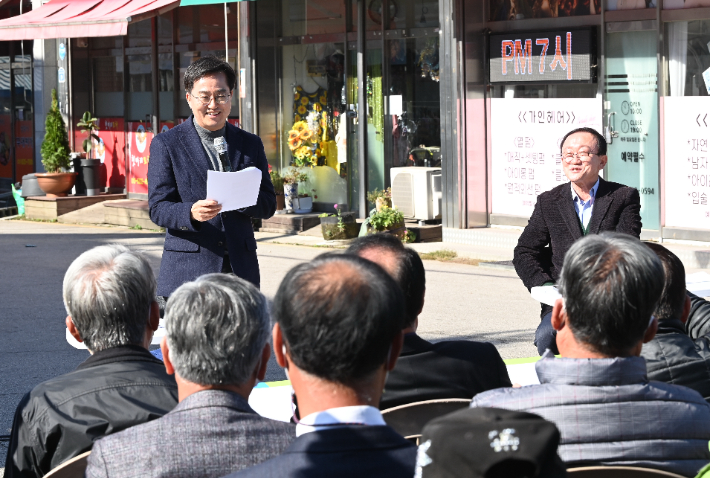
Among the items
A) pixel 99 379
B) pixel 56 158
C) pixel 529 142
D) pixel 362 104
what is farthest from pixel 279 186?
pixel 99 379

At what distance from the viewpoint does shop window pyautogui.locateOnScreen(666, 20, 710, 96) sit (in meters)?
10.9

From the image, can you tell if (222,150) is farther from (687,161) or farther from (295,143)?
(295,143)

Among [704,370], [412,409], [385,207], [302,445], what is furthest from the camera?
[385,207]

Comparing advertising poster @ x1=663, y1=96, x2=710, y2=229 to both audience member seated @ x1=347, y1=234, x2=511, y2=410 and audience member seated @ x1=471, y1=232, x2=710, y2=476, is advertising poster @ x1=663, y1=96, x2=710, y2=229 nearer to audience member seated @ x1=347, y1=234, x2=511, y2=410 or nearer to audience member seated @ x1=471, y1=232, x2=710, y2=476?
audience member seated @ x1=347, y1=234, x2=511, y2=410

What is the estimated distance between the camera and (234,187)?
4430mm

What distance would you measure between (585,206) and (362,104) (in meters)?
9.19

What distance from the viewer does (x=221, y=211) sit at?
4.46 meters

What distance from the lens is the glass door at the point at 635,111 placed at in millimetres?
11344

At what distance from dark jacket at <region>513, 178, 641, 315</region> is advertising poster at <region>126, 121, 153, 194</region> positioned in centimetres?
1336

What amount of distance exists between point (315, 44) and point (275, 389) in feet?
38.4

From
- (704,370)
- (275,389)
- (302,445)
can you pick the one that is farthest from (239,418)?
(704,370)

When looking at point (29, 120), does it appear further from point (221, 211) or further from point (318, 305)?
point (318, 305)

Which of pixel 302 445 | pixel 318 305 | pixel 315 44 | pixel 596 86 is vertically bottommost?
pixel 302 445

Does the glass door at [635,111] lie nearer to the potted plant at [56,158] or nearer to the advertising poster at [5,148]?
the potted plant at [56,158]
